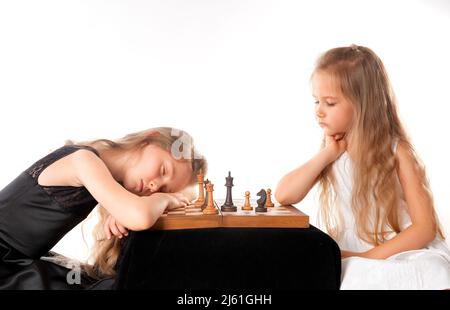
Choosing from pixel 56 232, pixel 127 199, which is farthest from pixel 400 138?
pixel 56 232

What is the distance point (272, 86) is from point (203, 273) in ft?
6.22

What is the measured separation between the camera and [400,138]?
2301mm

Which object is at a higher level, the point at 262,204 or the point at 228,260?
the point at 262,204

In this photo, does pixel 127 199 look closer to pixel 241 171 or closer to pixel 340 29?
pixel 241 171

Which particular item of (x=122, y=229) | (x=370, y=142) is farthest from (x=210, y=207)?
(x=370, y=142)

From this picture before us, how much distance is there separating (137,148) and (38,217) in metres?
0.44

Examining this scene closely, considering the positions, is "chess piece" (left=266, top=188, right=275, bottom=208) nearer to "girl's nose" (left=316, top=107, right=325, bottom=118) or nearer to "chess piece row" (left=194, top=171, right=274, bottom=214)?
"chess piece row" (left=194, top=171, right=274, bottom=214)

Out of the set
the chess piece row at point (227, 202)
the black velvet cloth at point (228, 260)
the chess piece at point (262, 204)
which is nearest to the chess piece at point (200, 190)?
the chess piece row at point (227, 202)

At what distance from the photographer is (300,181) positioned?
2.26m

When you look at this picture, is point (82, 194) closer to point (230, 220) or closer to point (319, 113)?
point (230, 220)

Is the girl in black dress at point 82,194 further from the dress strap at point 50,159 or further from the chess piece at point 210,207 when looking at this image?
the chess piece at point 210,207

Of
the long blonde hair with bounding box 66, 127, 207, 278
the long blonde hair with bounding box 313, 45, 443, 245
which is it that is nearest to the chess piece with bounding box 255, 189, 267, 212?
the long blonde hair with bounding box 66, 127, 207, 278

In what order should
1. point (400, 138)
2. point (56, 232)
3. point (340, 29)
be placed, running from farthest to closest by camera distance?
point (340, 29) < point (400, 138) < point (56, 232)
